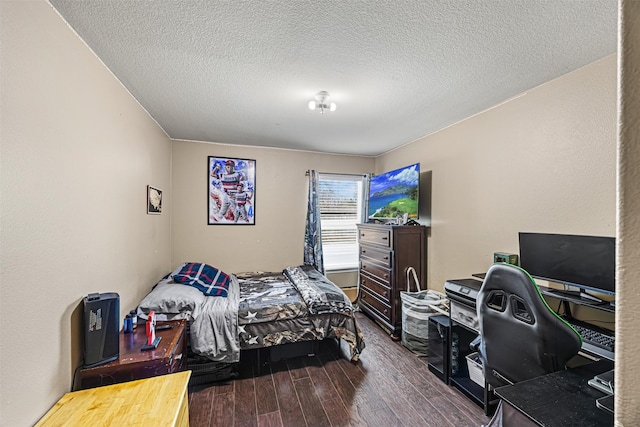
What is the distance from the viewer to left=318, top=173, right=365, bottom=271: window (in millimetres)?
→ 4527

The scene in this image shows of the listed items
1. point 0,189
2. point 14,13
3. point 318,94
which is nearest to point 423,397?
point 318,94

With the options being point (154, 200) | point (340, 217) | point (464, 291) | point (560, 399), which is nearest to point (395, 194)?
point (340, 217)

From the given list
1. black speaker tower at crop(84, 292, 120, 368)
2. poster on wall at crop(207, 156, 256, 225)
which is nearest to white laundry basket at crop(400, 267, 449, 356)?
poster on wall at crop(207, 156, 256, 225)

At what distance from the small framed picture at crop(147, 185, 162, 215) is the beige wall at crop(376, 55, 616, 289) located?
3199mm

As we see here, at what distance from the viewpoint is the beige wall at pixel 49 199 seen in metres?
1.07

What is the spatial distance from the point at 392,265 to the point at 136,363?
102 inches

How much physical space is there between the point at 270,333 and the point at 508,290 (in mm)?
1972

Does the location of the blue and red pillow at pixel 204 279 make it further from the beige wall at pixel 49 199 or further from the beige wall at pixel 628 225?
the beige wall at pixel 628 225

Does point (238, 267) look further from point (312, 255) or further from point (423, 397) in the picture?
point (423, 397)

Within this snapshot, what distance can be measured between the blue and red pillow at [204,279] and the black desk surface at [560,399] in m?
2.48

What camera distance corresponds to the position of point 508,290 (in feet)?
4.89

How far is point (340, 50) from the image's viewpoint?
1.68 m

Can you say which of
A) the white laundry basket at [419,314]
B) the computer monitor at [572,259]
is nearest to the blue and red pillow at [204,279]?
the white laundry basket at [419,314]

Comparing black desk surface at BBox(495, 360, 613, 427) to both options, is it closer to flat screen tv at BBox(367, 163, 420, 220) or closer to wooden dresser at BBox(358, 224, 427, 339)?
wooden dresser at BBox(358, 224, 427, 339)
